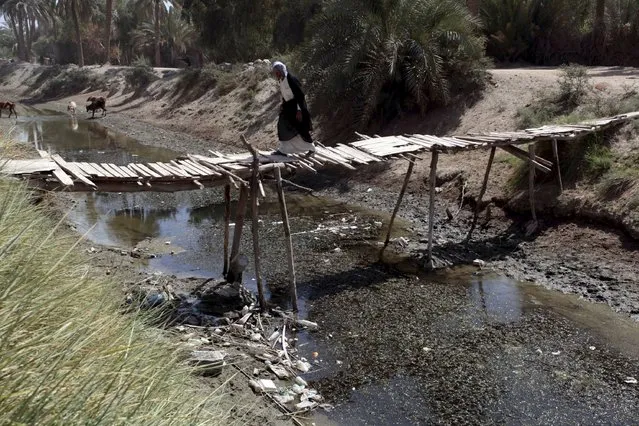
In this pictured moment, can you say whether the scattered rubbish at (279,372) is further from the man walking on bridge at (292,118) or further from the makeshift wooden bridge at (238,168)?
the man walking on bridge at (292,118)

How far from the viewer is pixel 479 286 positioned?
8906mm

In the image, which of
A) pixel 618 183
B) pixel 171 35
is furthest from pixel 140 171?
pixel 171 35

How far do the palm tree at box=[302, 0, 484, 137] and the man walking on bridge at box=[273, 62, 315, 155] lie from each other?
6.72 m

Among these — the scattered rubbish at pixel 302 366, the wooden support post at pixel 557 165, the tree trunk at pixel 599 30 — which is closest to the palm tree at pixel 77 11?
the tree trunk at pixel 599 30

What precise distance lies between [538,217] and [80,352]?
9437 millimetres

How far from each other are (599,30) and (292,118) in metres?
16.1

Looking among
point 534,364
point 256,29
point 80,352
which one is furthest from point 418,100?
point 256,29

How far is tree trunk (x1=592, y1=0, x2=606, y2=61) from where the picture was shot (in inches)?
782

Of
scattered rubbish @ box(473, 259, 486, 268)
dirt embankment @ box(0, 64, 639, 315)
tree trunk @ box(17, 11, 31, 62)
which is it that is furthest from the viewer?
tree trunk @ box(17, 11, 31, 62)

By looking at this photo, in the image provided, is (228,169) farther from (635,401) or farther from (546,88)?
(546,88)

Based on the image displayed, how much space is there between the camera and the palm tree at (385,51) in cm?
1520

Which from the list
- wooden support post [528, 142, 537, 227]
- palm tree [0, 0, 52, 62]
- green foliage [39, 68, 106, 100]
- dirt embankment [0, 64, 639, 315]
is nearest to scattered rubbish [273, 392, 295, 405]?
dirt embankment [0, 64, 639, 315]

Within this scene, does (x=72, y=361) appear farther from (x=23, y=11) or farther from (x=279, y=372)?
(x=23, y=11)

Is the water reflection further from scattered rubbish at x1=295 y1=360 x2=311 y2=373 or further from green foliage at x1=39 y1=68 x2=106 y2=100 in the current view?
green foliage at x1=39 y1=68 x2=106 y2=100
